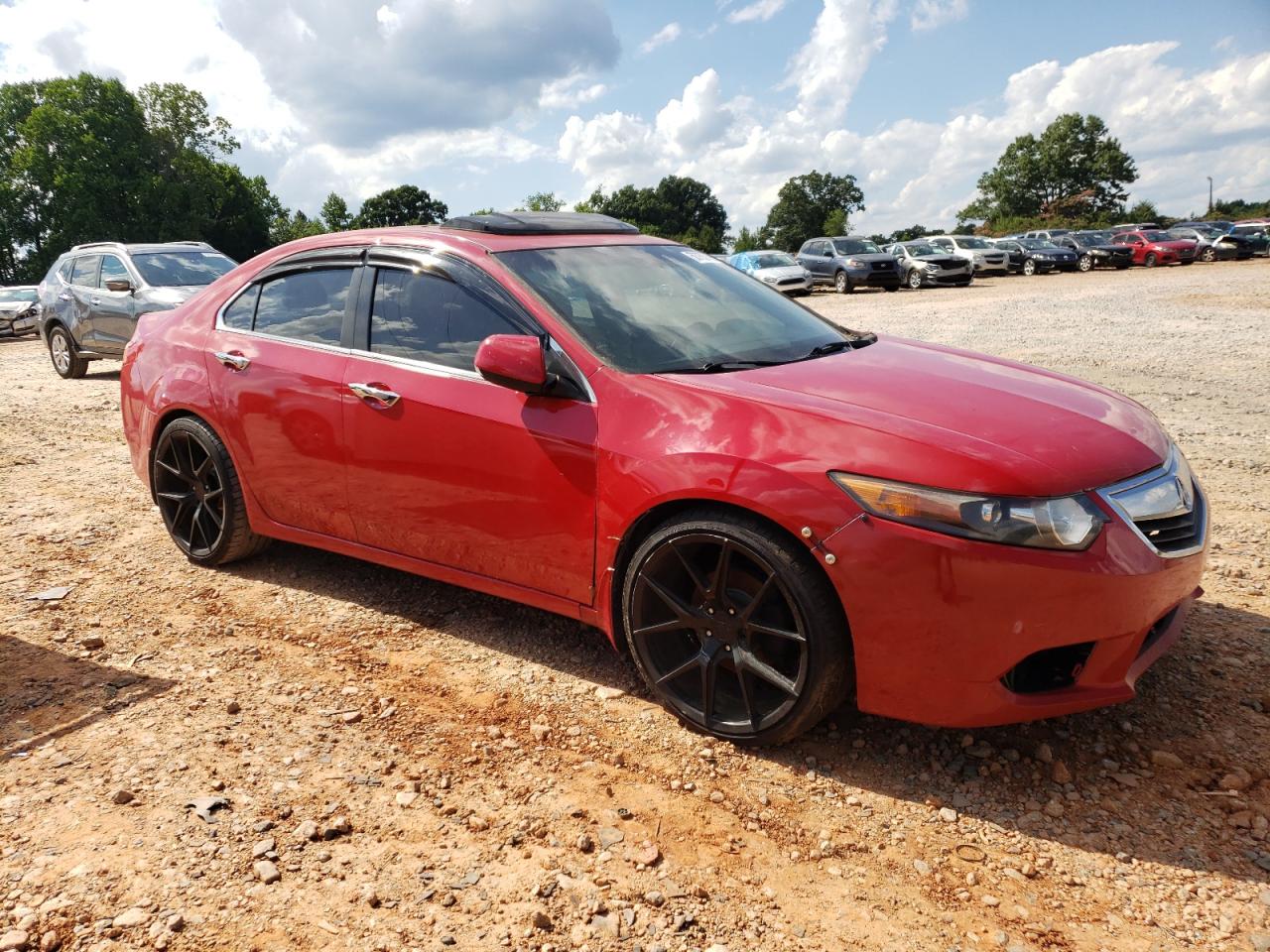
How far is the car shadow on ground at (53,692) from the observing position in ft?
10.8

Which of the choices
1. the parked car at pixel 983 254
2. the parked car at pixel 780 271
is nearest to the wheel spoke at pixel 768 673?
the parked car at pixel 780 271

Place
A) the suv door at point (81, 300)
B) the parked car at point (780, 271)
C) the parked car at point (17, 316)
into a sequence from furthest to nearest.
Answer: the parked car at point (780, 271), the parked car at point (17, 316), the suv door at point (81, 300)

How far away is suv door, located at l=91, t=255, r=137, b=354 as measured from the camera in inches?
479

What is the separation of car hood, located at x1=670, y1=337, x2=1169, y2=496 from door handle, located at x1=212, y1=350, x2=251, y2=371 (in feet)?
7.39

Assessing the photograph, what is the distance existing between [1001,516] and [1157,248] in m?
40.2

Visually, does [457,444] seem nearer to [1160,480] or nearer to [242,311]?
[242,311]

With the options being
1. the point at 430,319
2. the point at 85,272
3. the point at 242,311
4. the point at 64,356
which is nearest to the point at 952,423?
the point at 430,319

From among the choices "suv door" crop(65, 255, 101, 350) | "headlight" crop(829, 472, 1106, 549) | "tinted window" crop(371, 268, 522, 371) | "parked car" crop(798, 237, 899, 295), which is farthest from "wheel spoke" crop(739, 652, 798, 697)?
"parked car" crop(798, 237, 899, 295)

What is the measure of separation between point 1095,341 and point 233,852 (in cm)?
1277

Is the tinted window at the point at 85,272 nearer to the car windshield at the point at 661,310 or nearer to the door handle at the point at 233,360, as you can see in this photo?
the door handle at the point at 233,360

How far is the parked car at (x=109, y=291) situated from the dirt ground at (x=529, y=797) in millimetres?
8679

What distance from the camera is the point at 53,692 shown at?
11.7 feet

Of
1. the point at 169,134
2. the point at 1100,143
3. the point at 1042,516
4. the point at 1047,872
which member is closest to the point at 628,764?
the point at 1047,872

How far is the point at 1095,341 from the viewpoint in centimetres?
1267
